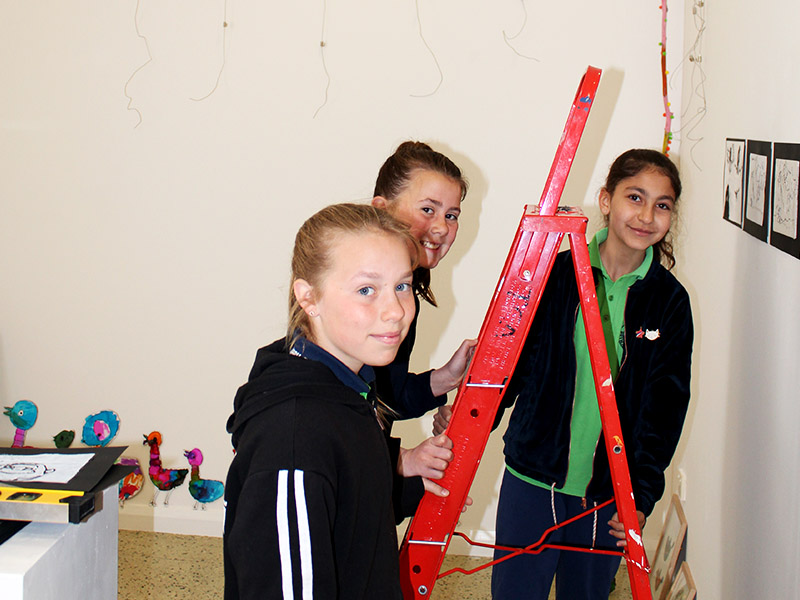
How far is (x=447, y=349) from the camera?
289 cm

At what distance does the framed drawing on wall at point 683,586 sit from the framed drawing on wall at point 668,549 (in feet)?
0.22

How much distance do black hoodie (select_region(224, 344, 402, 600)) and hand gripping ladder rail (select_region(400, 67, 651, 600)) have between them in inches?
16.7

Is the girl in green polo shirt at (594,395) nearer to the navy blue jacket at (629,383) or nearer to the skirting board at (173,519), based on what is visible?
the navy blue jacket at (629,383)

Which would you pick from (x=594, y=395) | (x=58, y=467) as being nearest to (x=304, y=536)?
(x=58, y=467)

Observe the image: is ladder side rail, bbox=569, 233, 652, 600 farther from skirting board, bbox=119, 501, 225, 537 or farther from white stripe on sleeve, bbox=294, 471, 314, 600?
skirting board, bbox=119, 501, 225, 537

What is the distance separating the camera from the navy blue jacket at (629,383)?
1.68 meters

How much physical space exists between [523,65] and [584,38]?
22 cm

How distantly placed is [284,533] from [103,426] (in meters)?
2.32

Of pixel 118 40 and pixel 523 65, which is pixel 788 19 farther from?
pixel 118 40

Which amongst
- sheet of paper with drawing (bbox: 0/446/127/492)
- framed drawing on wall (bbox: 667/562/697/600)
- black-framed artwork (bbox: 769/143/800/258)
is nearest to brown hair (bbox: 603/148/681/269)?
black-framed artwork (bbox: 769/143/800/258)

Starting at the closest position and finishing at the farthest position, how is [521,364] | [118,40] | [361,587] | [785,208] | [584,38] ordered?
[361,587], [785,208], [521,364], [584,38], [118,40]

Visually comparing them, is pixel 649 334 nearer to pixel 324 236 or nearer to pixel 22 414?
pixel 324 236

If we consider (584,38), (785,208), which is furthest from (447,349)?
(785,208)

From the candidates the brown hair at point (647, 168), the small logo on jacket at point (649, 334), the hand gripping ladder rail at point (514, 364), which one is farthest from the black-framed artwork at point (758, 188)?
the hand gripping ladder rail at point (514, 364)
